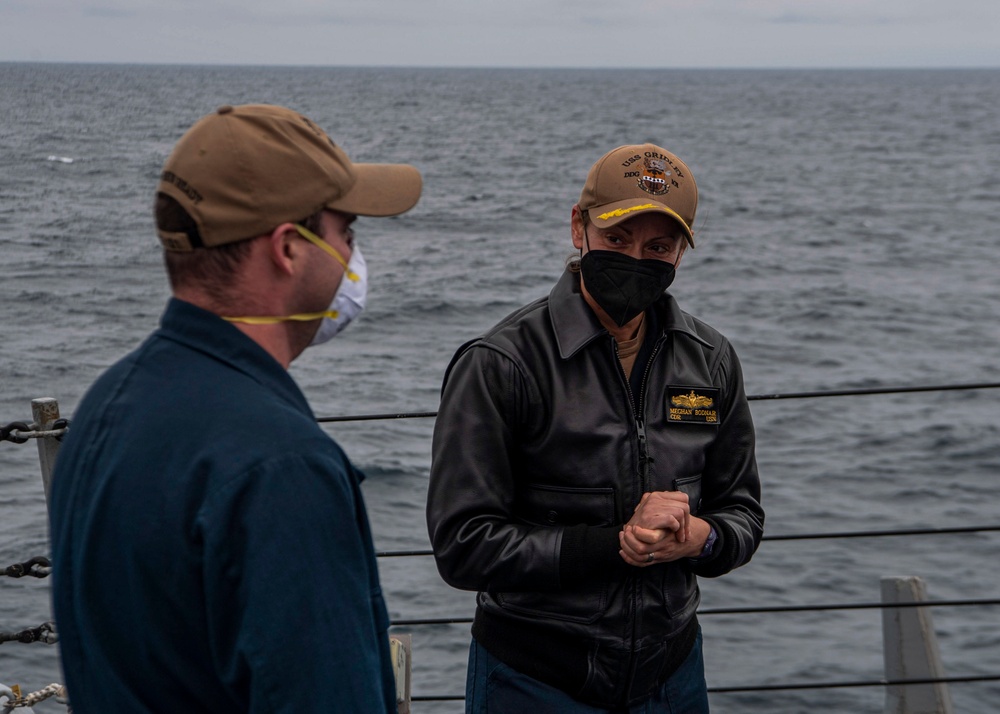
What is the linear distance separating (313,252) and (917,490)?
46.4 ft

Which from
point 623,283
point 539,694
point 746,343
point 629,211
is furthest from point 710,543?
point 746,343

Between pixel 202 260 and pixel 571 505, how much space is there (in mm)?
1158

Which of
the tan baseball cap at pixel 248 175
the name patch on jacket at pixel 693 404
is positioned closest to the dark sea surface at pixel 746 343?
the tan baseball cap at pixel 248 175

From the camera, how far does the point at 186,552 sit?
1.45 metres

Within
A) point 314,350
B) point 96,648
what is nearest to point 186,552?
point 96,648

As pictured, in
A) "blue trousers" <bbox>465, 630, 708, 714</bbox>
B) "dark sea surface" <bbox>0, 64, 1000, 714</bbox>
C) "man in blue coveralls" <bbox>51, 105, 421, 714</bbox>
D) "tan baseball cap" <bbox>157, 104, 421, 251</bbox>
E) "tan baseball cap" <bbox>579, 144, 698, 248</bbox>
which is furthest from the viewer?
"dark sea surface" <bbox>0, 64, 1000, 714</bbox>

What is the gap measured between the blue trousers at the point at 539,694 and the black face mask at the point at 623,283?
77 cm

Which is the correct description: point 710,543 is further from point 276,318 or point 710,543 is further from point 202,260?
point 202,260

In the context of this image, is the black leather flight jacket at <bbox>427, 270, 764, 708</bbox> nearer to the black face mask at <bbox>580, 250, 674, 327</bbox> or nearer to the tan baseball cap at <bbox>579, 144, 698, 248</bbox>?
the black face mask at <bbox>580, 250, 674, 327</bbox>

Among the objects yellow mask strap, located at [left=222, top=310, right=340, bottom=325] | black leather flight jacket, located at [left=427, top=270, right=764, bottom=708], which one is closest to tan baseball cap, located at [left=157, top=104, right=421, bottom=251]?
yellow mask strap, located at [left=222, top=310, right=340, bottom=325]

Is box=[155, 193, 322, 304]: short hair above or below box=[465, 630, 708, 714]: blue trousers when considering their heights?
above

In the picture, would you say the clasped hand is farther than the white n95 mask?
Yes

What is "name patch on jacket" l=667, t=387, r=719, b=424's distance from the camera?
256cm

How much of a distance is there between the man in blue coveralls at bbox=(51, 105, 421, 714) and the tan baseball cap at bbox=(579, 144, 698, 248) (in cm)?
104
